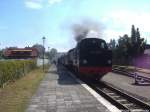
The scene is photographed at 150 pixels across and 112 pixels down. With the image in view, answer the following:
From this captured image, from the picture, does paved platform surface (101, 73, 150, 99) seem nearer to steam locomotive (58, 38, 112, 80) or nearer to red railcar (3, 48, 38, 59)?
steam locomotive (58, 38, 112, 80)

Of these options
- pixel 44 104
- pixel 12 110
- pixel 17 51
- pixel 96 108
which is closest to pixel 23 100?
pixel 44 104

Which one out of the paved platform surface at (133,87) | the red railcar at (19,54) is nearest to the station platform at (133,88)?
the paved platform surface at (133,87)

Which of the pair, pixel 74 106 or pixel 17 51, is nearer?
pixel 74 106

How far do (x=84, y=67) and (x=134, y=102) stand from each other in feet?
38.1

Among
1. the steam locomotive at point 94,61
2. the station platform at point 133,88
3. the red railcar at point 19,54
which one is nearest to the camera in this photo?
the station platform at point 133,88

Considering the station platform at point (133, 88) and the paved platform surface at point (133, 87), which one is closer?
the station platform at point (133, 88)

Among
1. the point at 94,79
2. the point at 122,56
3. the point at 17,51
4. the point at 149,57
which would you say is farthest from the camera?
the point at 122,56

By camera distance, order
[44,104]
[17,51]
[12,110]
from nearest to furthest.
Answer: [12,110] < [44,104] < [17,51]

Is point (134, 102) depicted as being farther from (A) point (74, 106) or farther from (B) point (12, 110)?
(B) point (12, 110)

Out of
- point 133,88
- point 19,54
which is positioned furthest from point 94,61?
point 19,54

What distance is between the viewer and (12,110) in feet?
40.6

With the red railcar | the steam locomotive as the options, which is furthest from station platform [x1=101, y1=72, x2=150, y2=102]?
the red railcar

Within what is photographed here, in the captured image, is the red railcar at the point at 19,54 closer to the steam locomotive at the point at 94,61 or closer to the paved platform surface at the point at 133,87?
the steam locomotive at the point at 94,61

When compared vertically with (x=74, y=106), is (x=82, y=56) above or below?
above
